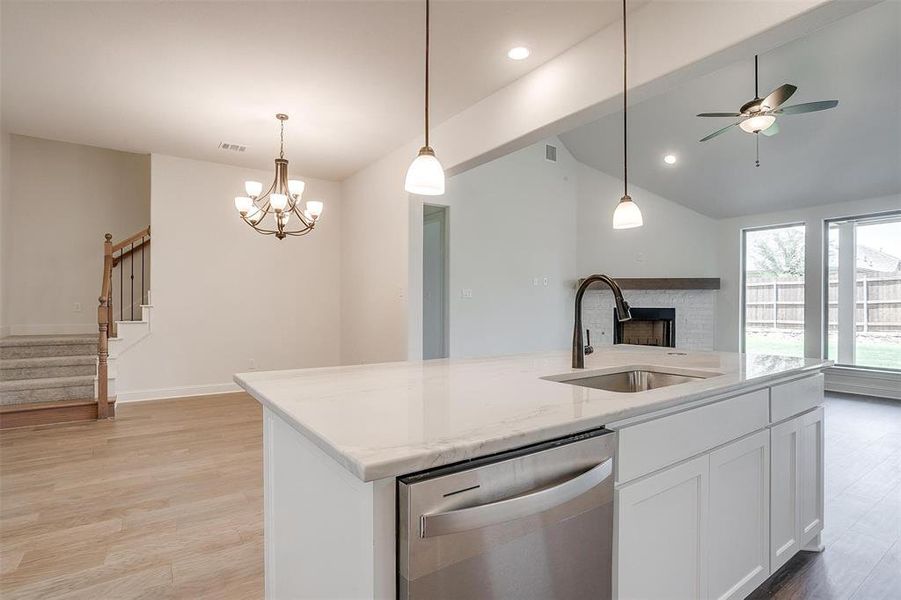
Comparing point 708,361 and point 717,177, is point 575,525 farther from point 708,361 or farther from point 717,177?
point 717,177

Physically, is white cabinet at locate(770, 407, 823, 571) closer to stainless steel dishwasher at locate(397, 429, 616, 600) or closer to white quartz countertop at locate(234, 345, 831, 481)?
white quartz countertop at locate(234, 345, 831, 481)

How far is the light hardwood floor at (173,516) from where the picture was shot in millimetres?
1938

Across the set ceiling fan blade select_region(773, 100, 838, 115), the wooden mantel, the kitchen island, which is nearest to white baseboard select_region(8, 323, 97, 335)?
the kitchen island

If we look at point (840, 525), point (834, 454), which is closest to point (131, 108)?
point (840, 525)

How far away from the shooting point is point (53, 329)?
569 cm

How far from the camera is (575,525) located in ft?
3.64

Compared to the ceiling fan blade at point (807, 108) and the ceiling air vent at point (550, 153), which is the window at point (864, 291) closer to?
the ceiling fan blade at point (807, 108)

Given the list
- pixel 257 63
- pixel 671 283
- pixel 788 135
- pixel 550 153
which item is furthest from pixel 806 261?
pixel 257 63

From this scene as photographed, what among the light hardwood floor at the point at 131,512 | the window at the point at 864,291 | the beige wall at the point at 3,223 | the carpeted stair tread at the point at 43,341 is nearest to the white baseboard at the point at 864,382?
the window at the point at 864,291

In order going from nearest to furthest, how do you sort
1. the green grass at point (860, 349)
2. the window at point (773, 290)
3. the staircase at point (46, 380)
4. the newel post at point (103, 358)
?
the staircase at point (46, 380) < the newel post at point (103, 358) < the green grass at point (860, 349) < the window at point (773, 290)

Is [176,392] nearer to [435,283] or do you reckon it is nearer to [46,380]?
[46,380]

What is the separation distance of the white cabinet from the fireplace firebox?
5091 millimetres

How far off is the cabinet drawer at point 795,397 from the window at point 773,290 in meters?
5.05

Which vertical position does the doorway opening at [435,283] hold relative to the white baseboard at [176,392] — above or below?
above
